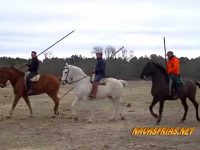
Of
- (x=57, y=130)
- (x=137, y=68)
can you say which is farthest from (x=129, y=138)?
(x=137, y=68)

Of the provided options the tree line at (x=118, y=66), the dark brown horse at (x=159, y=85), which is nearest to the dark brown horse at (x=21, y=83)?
the dark brown horse at (x=159, y=85)

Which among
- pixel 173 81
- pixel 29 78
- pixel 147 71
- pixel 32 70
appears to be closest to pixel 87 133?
pixel 147 71

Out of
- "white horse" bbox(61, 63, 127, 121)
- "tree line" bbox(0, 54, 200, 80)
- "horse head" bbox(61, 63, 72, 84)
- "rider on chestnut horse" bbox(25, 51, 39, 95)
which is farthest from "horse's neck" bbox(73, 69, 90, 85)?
"tree line" bbox(0, 54, 200, 80)

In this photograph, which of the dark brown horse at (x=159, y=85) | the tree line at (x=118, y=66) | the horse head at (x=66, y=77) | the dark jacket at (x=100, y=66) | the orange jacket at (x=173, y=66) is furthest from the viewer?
the tree line at (x=118, y=66)

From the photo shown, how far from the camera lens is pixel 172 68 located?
52.5 feet

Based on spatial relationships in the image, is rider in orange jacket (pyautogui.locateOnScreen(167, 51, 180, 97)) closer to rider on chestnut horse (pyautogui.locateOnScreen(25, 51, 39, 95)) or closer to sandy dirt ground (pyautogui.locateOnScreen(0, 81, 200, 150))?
sandy dirt ground (pyautogui.locateOnScreen(0, 81, 200, 150))

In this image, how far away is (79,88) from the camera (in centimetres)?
1714

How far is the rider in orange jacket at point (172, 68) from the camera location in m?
16.0

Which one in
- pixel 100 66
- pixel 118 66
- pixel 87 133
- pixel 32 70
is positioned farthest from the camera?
pixel 118 66

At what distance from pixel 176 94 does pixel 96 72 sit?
306 centimetres

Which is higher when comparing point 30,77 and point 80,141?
point 30,77

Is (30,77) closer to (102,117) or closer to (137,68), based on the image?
(102,117)

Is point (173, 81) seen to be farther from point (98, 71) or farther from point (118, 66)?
point (118, 66)

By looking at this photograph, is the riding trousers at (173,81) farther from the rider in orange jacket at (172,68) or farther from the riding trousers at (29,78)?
the riding trousers at (29,78)
